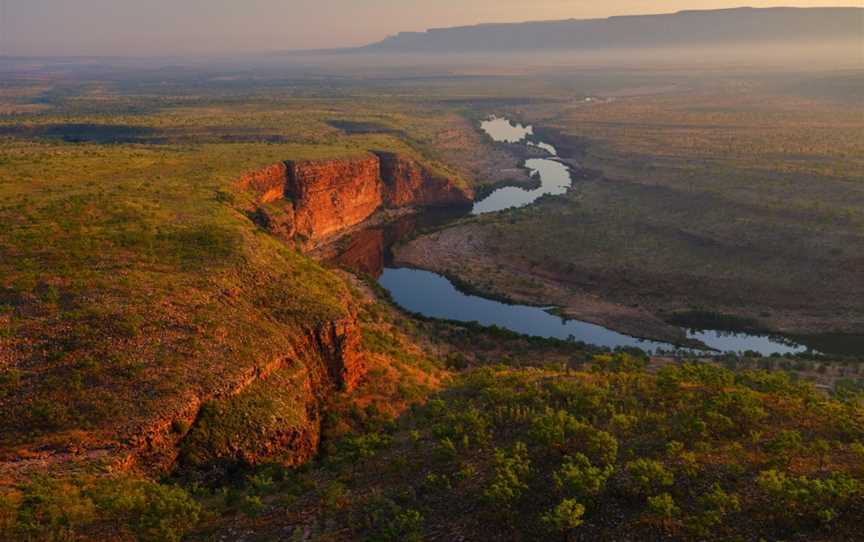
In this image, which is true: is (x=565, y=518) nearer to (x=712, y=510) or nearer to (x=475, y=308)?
(x=712, y=510)

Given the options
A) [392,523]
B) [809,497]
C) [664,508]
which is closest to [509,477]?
[392,523]

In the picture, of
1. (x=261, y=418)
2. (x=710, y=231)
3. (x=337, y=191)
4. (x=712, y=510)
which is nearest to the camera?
(x=712, y=510)

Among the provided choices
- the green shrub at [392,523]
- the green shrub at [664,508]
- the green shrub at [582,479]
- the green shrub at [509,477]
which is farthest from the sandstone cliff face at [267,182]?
the green shrub at [664,508]

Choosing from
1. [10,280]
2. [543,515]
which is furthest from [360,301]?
[543,515]

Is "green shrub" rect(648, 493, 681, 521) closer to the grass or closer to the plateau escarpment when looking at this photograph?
the grass

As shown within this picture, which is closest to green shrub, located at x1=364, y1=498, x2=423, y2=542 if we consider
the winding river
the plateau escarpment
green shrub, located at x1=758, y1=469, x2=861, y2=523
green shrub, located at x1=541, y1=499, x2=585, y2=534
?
green shrub, located at x1=541, y1=499, x2=585, y2=534

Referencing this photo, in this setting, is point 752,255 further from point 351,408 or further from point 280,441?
point 280,441
